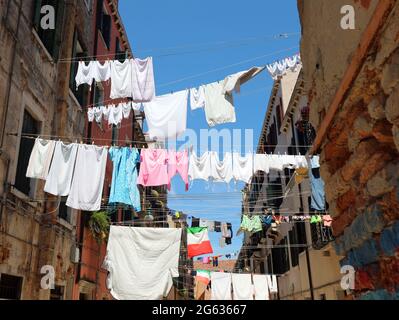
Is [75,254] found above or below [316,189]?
below

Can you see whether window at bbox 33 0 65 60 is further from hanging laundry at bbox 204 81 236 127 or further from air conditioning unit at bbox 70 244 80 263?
air conditioning unit at bbox 70 244 80 263

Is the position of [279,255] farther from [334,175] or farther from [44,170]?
[334,175]

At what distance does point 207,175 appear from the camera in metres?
12.8

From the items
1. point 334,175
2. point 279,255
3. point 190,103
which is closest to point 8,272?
point 190,103

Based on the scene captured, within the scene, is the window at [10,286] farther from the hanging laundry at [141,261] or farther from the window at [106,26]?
the window at [106,26]

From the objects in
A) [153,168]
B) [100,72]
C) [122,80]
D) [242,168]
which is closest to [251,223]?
[242,168]

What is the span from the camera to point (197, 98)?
1155 centimetres

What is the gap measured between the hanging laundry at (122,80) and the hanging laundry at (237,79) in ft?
8.76

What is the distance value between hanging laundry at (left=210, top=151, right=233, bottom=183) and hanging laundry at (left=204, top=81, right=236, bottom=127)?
1.83 m

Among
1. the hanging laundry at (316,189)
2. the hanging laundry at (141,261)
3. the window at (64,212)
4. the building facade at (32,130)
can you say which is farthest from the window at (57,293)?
the hanging laundry at (316,189)

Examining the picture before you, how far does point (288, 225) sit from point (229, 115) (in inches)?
514

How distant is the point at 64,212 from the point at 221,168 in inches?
201

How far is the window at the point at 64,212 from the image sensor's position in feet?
39.1

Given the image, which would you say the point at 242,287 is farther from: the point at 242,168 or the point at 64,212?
the point at 64,212
